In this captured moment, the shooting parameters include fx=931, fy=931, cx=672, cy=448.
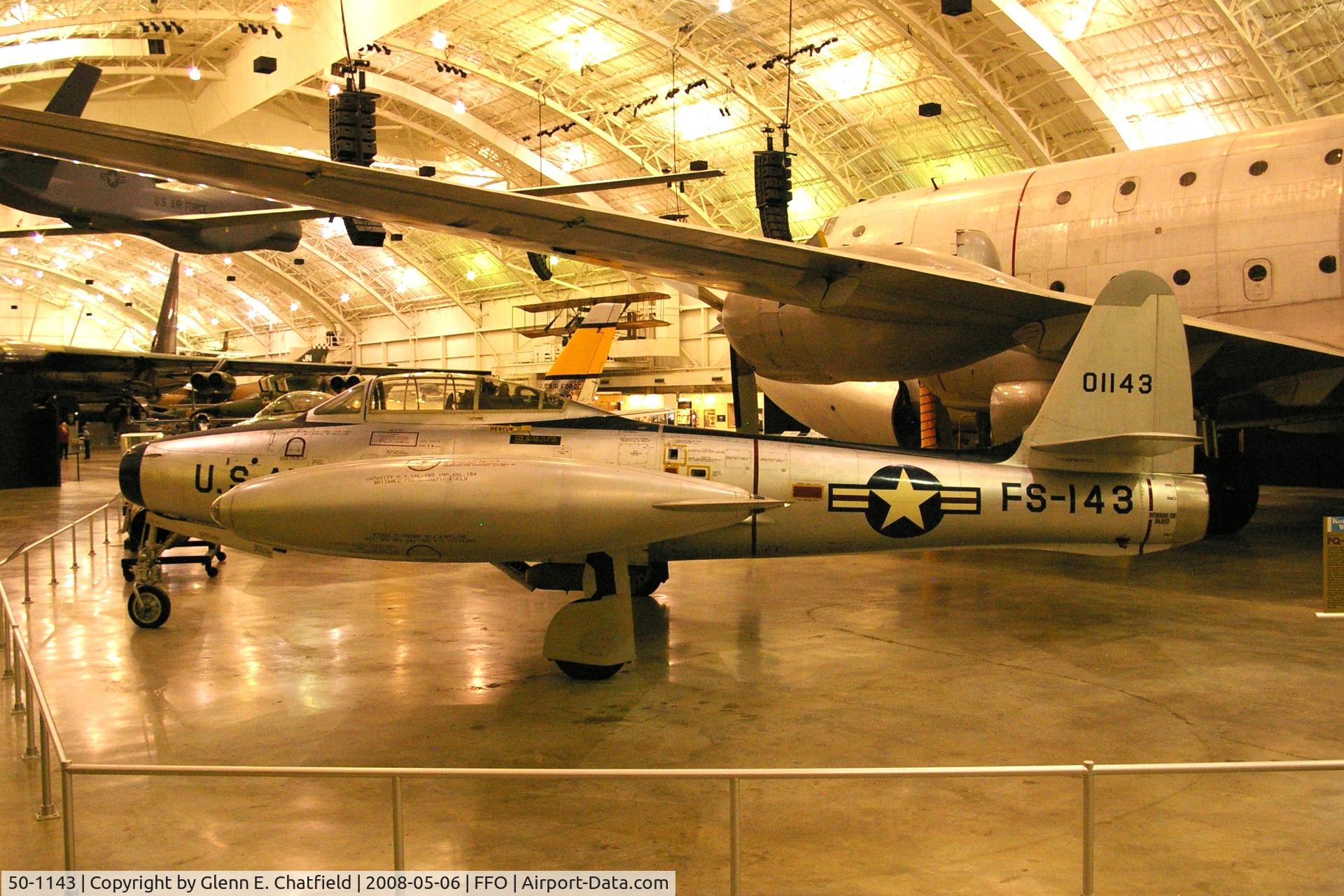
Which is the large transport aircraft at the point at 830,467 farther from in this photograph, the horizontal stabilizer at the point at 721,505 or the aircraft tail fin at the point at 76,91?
the aircraft tail fin at the point at 76,91

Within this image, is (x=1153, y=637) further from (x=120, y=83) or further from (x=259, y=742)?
(x=120, y=83)

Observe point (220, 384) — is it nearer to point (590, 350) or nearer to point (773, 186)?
point (590, 350)

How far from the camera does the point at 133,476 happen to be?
25.7 feet

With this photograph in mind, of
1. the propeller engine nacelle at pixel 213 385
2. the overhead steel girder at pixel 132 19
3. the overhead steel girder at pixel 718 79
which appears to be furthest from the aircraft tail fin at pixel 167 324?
the overhead steel girder at pixel 718 79

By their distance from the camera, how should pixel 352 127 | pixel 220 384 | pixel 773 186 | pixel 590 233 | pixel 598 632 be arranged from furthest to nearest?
pixel 220 384 < pixel 773 186 < pixel 352 127 < pixel 590 233 < pixel 598 632

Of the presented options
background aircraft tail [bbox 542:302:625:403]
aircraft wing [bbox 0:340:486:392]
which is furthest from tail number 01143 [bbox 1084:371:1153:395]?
aircraft wing [bbox 0:340:486:392]

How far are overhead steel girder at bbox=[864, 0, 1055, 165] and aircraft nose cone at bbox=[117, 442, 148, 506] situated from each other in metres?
21.7

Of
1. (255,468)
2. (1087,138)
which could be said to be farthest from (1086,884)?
(1087,138)

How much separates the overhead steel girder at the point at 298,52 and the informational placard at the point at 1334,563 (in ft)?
57.7

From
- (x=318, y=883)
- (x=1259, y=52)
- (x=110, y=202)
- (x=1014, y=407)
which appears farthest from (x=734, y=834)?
(x=1259, y=52)

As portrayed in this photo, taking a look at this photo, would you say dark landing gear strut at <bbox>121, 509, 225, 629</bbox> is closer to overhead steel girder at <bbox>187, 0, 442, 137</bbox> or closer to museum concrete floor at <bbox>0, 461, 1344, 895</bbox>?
museum concrete floor at <bbox>0, 461, 1344, 895</bbox>

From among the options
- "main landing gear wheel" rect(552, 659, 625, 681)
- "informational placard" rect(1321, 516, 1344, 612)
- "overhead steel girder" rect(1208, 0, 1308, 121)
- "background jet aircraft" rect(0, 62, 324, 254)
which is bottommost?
"main landing gear wheel" rect(552, 659, 625, 681)

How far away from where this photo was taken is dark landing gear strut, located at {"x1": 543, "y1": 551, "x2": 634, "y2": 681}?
256 inches

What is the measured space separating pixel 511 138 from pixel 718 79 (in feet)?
34.7
